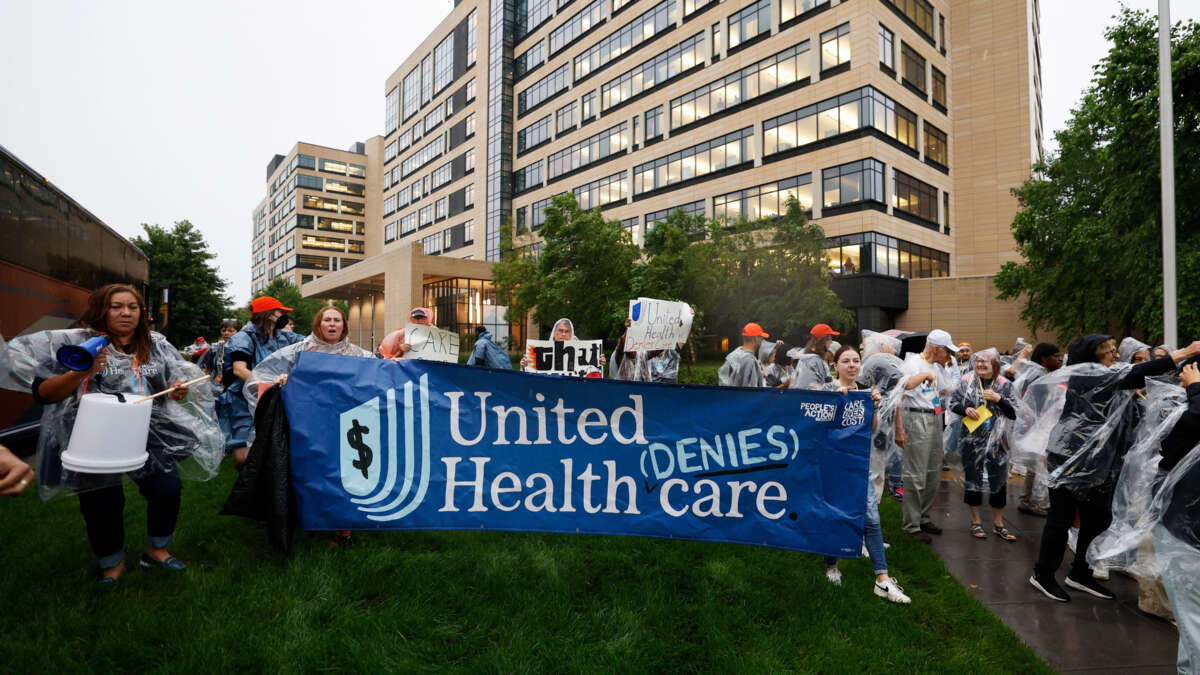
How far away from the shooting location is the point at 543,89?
160ft

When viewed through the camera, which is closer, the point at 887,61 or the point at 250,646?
the point at 250,646

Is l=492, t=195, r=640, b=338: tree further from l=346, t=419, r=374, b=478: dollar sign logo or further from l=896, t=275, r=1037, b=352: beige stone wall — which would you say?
l=346, t=419, r=374, b=478: dollar sign logo

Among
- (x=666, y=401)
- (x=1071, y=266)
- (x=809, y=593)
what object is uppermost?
(x=1071, y=266)

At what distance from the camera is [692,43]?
36406 mm

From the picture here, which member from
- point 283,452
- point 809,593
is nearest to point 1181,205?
point 809,593

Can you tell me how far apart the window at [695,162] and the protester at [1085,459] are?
31678 millimetres

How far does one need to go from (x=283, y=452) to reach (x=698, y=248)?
21.8m

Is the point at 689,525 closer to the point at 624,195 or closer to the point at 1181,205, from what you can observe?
the point at 1181,205

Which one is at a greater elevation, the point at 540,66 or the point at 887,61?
the point at 540,66

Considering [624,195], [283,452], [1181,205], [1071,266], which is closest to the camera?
[283,452]

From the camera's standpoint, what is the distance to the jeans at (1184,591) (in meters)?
2.71

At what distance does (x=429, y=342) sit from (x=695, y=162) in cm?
3242

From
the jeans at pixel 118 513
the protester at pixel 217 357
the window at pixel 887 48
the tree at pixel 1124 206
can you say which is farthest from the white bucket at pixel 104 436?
the window at pixel 887 48

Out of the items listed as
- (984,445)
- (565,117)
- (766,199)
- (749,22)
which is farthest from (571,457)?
(565,117)
